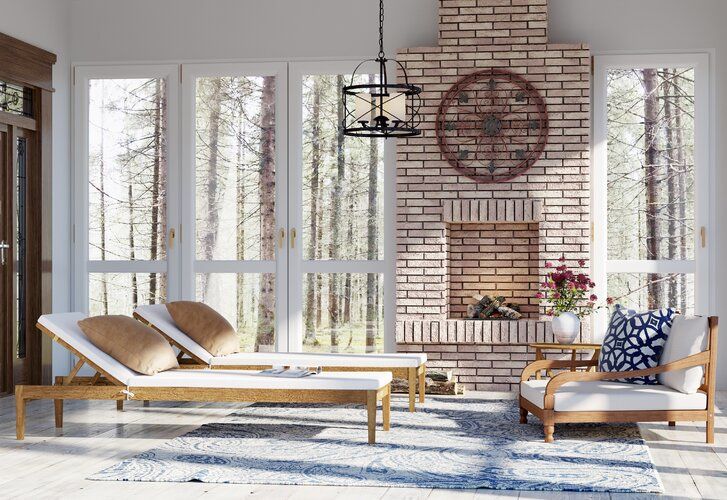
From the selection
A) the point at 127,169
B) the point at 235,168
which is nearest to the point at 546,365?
the point at 235,168

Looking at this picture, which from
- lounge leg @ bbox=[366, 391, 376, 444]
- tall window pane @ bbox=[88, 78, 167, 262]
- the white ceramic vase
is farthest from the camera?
tall window pane @ bbox=[88, 78, 167, 262]

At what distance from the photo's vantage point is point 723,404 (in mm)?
7512

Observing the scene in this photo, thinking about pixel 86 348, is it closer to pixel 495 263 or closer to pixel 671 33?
pixel 495 263

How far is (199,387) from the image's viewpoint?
19.4ft

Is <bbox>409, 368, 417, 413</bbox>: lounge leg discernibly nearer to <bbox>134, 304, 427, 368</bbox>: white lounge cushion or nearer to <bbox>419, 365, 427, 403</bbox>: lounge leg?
<bbox>134, 304, 427, 368</bbox>: white lounge cushion

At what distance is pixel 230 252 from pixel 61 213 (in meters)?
1.48

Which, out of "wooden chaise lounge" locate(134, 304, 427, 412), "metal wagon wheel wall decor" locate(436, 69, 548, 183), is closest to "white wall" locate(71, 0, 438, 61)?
"metal wagon wheel wall decor" locate(436, 69, 548, 183)

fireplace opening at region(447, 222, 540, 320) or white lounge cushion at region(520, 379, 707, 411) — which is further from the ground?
fireplace opening at region(447, 222, 540, 320)

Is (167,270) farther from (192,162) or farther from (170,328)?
(170,328)

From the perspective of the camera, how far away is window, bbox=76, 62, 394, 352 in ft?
28.9

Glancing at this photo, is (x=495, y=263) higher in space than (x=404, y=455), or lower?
higher

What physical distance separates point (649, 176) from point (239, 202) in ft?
11.4

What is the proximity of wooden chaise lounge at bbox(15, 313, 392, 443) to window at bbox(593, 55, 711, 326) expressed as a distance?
10.5 feet

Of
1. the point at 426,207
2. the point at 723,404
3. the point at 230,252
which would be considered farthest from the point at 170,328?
the point at 723,404
